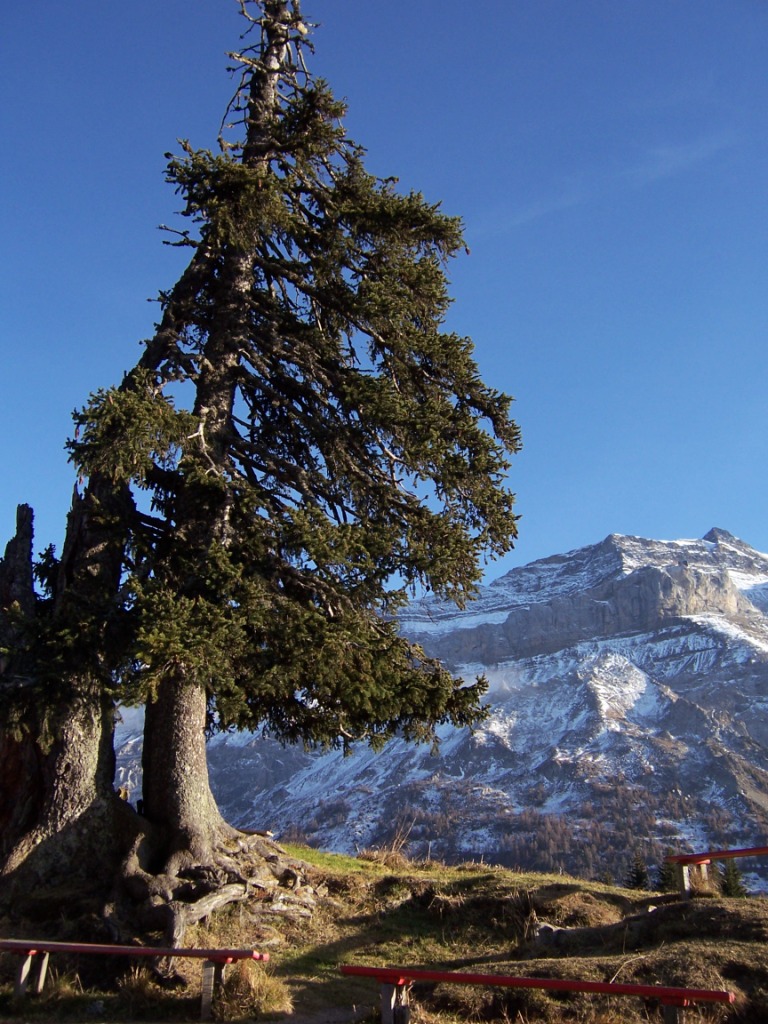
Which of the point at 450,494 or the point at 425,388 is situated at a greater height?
the point at 425,388

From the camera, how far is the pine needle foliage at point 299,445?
1214cm

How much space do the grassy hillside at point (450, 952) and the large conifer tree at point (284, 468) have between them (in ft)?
3.65

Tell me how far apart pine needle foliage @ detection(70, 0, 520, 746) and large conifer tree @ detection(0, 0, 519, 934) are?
0.04 metres

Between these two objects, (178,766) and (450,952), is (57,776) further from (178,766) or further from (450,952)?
(450,952)

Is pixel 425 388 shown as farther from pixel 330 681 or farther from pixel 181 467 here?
pixel 330 681

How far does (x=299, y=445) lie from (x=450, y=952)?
336 inches

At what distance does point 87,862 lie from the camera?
470 inches

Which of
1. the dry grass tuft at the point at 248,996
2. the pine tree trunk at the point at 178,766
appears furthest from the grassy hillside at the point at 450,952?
the pine tree trunk at the point at 178,766

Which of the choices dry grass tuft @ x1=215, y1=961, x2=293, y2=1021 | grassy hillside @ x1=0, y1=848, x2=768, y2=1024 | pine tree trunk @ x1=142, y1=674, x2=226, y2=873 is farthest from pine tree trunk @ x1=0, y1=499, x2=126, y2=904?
dry grass tuft @ x1=215, y1=961, x2=293, y2=1021

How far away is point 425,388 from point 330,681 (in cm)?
606

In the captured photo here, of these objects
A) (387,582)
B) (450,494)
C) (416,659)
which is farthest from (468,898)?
(450,494)

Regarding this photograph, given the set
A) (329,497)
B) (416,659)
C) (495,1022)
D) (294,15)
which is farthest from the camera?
(294,15)

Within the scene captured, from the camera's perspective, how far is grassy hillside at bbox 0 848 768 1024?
8.09m

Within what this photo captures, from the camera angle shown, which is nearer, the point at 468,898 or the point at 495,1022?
the point at 495,1022
